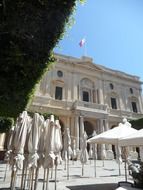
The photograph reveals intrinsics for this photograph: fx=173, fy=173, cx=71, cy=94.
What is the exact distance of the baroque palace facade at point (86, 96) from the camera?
877 inches

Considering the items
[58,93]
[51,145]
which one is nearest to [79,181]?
[51,145]

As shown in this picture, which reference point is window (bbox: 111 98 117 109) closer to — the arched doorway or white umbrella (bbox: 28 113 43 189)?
the arched doorway

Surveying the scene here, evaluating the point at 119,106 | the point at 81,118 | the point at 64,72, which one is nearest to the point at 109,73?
the point at 119,106

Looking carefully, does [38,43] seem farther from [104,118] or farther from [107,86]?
[107,86]

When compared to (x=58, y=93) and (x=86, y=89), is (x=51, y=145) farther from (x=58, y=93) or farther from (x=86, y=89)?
(x=86, y=89)

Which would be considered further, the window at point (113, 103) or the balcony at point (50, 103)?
the window at point (113, 103)

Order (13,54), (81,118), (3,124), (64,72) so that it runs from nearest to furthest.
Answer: (13,54)
(3,124)
(81,118)
(64,72)

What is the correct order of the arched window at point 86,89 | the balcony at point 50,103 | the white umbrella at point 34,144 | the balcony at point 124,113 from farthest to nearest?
1. the balcony at point 124,113
2. the arched window at point 86,89
3. the balcony at point 50,103
4. the white umbrella at point 34,144

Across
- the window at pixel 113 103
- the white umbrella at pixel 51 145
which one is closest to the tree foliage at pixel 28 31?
the white umbrella at pixel 51 145

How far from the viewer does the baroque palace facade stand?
2227cm

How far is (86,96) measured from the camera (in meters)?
26.7

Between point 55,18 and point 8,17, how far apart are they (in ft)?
4.40

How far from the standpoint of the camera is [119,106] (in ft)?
92.0

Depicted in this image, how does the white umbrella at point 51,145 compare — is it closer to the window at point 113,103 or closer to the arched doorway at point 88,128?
the arched doorway at point 88,128
